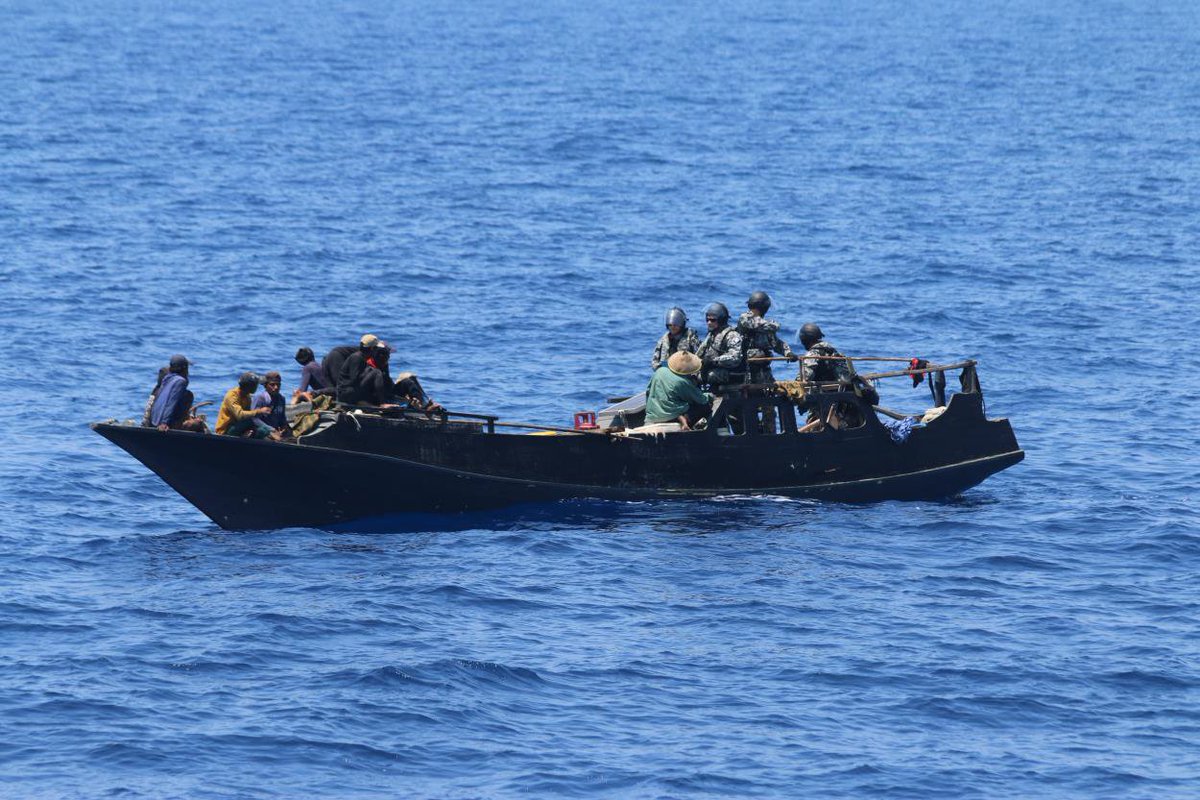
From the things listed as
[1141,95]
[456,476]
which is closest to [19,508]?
[456,476]

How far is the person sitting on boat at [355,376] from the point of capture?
86.4 feet

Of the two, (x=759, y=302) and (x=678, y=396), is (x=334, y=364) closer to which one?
(x=678, y=396)

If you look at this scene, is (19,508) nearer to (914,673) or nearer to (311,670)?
(311,670)

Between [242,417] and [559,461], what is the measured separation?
454 centimetres

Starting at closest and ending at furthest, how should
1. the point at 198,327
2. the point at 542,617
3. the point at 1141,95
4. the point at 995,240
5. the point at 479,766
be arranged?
the point at 479,766 → the point at 542,617 → the point at 198,327 → the point at 995,240 → the point at 1141,95

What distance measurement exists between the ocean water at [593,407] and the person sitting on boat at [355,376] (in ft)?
6.50

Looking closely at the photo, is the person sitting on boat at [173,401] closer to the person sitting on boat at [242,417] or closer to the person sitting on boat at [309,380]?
the person sitting on boat at [242,417]

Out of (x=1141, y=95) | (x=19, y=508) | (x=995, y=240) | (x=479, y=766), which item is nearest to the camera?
(x=479, y=766)

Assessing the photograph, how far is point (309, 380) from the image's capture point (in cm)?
2738

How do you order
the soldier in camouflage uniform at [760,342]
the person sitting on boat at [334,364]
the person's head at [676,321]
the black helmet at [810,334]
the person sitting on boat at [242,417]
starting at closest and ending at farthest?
the person sitting on boat at [242,417] → the person sitting on boat at [334,364] → the person's head at [676,321] → the soldier in camouflage uniform at [760,342] → the black helmet at [810,334]

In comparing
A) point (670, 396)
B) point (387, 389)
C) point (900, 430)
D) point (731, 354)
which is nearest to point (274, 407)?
point (387, 389)

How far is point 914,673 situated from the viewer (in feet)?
71.2

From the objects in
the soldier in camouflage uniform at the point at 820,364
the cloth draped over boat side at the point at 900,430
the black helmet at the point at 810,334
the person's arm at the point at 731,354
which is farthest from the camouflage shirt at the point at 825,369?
the person's arm at the point at 731,354

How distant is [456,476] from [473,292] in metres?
19.9
